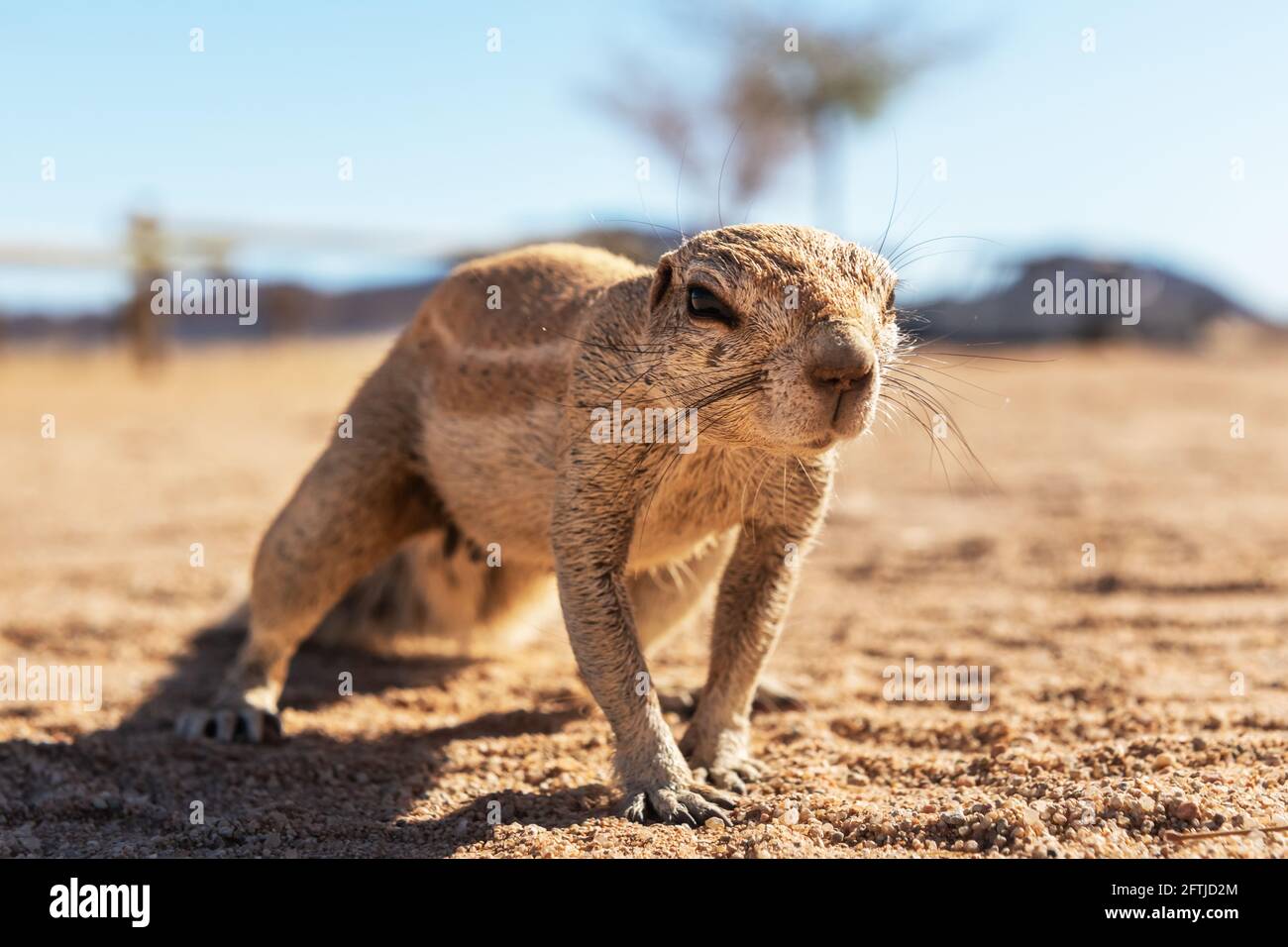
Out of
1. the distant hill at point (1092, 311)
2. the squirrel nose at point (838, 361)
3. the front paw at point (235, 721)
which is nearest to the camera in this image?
the squirrel nose at point (838, 361)

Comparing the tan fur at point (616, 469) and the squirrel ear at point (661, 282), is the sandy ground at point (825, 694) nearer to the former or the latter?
the tan fur at point (616, 469)

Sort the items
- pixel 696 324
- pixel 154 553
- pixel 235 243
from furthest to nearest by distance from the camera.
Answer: pixel 235 243, pixel 154 553, pixel 696 324

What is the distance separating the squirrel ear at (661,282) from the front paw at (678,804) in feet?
4.33

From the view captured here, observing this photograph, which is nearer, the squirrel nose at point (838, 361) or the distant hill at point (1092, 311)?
the squirrel nose at point (838, 361)

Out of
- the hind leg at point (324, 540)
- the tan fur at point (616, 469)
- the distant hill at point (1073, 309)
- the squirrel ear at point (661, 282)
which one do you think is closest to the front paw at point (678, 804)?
the tan fur at point (616, 469)

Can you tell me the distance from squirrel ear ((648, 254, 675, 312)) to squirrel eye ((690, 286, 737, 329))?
7.2 inches

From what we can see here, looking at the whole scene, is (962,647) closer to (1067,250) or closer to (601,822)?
(601,822)

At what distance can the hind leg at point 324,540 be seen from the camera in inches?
169

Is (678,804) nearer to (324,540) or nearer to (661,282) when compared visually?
(661,282)

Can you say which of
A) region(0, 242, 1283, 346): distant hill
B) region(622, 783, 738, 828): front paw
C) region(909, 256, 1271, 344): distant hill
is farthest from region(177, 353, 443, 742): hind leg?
region(909, 256, 1271, 344): distant hill

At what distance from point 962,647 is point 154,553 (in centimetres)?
476

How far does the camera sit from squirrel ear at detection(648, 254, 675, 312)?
10.7 ft
